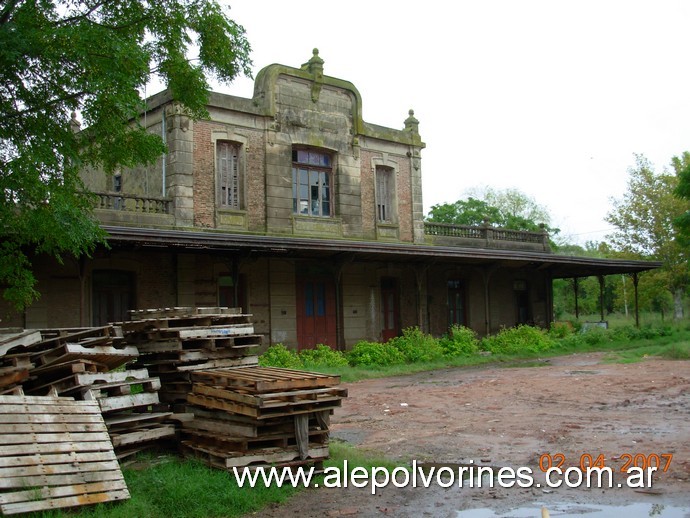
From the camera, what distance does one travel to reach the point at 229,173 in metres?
20.0

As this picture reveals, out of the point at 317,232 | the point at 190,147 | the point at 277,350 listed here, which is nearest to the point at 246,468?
the point at 277,350

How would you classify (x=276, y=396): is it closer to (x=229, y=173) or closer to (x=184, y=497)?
(x=184, y=497)

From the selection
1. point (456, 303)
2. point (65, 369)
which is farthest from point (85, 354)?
point (456, 303)

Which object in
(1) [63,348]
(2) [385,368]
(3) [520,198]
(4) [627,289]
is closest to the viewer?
(1) [63,348]

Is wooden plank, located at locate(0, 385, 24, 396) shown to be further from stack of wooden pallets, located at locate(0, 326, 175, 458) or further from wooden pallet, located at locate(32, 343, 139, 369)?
wooden pallet, located at locate(32, 343, 139, 369)

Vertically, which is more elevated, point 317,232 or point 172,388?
point 317,232

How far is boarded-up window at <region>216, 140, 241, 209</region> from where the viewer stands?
1985 centimetres

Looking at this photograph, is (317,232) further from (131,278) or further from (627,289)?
(627,289)

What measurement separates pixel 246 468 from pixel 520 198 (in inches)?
2157

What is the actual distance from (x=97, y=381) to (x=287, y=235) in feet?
44.1

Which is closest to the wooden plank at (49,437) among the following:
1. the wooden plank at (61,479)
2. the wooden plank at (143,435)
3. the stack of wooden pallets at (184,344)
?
the wooden plank at (61,479)

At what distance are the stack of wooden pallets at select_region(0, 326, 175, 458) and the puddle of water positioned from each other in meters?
3.52

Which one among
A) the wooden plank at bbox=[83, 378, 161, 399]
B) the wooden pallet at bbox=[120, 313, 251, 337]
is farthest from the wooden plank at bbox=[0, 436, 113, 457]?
the wooden pallet at bbox=[120, 313, 251, 337]

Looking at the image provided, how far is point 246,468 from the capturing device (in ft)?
21.8
